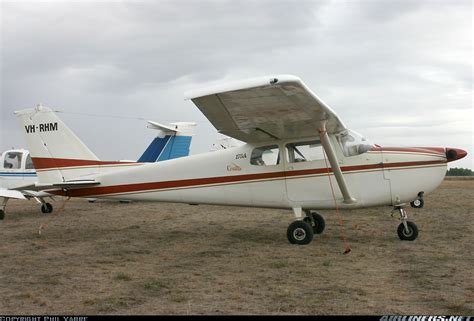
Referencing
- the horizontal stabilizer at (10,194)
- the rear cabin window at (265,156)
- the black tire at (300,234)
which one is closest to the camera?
the black tire at (300,234)

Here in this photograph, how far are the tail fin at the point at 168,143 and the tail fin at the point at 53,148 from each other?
565cm

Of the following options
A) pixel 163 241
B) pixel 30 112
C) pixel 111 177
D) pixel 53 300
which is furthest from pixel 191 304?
pixel 30 112

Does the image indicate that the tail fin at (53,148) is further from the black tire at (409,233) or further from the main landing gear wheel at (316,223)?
the black tire at (409,233)

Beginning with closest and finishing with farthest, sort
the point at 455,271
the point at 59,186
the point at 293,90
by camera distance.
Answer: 1. the point at 455,271
2. the point at 293,90
3. the point at 59,186

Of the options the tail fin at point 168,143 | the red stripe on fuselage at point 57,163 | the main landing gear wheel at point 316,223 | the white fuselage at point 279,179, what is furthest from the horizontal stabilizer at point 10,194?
the main landing gear wheel at point 316,223

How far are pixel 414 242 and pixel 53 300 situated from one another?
19.4 ft

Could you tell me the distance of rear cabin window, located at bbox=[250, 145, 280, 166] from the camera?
27.6 feet

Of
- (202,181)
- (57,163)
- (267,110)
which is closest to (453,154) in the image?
(267,110)

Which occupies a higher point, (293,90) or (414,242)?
(293,90)

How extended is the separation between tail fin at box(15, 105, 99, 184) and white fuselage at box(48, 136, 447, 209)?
0.71 metres

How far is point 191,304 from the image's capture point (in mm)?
4293

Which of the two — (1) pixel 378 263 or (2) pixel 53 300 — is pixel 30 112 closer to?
→ (2) pixel 53 300

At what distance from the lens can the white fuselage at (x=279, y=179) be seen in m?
7.89

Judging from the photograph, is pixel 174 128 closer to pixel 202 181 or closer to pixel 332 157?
pixel 202 181
